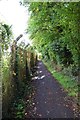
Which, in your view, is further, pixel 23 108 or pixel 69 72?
pixel 69 72

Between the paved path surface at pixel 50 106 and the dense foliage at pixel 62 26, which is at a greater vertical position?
the dense foliage at pixel 62 26

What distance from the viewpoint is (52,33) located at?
1838 centimetres

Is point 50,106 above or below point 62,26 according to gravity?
below

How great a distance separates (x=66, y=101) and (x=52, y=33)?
7.75 metres

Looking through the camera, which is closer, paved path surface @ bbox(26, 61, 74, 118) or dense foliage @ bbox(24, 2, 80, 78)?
paved path surface @ bbox(26, 61, 74, 118)

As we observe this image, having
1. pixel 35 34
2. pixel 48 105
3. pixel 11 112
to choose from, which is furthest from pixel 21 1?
pixel 11 112

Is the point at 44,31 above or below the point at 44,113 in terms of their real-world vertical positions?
above

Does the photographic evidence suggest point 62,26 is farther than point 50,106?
Yes

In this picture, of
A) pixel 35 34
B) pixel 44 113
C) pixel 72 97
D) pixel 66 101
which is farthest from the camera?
pixel 35 34

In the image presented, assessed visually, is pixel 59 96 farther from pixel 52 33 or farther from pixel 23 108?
pixel 52 33

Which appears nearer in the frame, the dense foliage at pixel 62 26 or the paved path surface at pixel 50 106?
the paved path surface at pixel 50 106

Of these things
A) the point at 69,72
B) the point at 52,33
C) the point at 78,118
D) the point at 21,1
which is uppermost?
the point at 21,1

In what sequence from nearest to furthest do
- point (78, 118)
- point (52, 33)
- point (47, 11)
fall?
point (78, 118) → point (47, 11) → point (52, 33)

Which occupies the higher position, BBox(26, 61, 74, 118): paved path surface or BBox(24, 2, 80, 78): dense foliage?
BBox(24, 2, 80, 78): dense foliage
